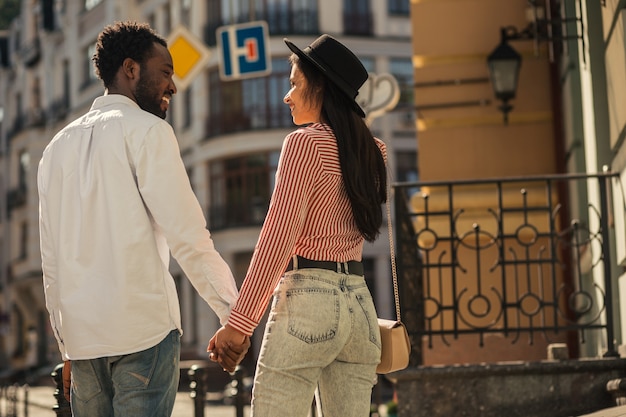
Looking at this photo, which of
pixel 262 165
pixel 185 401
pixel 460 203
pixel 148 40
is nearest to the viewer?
pixel 148 40

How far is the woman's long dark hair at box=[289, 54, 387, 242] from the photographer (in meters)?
4.57

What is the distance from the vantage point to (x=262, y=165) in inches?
1729

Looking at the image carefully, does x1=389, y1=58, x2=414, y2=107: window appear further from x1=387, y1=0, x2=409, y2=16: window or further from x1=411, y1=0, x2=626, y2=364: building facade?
x1=411, y1=0, x2=626, y2=364: building facade

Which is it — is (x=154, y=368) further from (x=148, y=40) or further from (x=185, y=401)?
(x=185, y=401)

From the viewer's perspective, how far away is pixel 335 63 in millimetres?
4707

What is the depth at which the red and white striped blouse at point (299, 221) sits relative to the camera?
177 inches

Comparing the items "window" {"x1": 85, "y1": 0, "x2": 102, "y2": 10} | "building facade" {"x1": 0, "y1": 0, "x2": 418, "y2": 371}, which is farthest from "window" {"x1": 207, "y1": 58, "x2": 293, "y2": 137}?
"window" {"x1": 85, "y1": 0, "x2": 102, "y2": 10}

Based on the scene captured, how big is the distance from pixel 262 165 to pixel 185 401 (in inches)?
639

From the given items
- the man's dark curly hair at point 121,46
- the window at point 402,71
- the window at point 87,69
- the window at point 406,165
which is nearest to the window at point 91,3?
the window at point 87,69

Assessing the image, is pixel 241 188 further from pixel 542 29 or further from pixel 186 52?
pixel 542 29

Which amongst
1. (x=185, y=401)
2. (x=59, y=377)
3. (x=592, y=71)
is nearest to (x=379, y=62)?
(x=185, y=401)

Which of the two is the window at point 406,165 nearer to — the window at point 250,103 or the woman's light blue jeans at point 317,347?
the window at point 250,103

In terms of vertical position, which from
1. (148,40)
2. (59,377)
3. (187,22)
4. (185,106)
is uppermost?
(187,22)

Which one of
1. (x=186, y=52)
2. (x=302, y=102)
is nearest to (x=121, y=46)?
(x=302, y=102)
